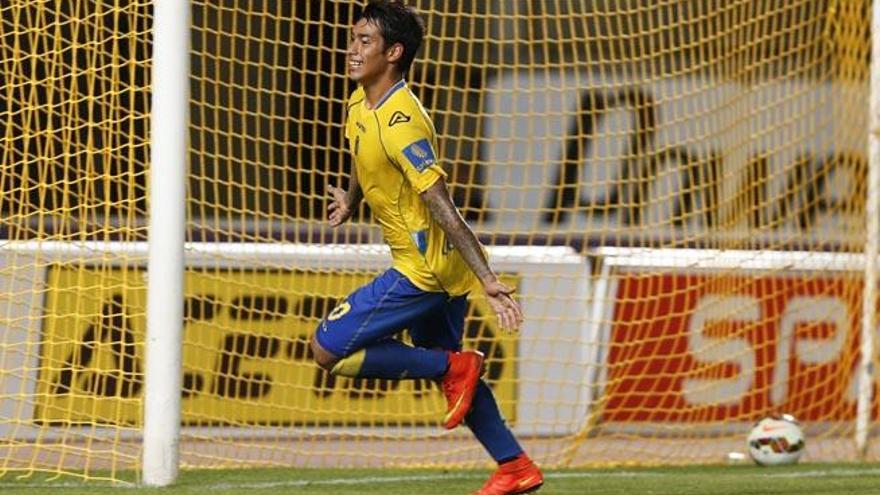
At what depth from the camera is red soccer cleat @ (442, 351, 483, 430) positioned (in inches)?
242

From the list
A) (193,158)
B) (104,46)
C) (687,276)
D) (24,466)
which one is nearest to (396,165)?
(104,46)

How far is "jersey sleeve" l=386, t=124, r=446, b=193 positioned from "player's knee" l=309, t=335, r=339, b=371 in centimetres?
62

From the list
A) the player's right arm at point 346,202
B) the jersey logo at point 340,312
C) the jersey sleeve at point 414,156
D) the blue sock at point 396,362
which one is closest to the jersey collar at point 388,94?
the jersey sleeve at point 414,156

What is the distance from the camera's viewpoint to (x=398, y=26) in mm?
6082

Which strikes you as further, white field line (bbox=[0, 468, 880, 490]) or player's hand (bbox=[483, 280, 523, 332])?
white field line (bbox=[0, 468, 880, 490])

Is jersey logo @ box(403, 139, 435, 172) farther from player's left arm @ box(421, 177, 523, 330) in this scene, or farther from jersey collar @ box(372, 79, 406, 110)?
jersey collar @ box(372, 79, 406, 110)

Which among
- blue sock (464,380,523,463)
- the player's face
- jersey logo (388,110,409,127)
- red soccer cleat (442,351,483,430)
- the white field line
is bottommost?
the white field line

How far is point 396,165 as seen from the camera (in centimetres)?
600

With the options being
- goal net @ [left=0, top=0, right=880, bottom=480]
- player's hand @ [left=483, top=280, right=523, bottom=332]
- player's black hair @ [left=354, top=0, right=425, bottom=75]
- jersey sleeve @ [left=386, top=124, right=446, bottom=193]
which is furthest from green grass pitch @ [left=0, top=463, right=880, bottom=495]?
player's black hair @ [left=354, top=0, right=425, bottom=75]

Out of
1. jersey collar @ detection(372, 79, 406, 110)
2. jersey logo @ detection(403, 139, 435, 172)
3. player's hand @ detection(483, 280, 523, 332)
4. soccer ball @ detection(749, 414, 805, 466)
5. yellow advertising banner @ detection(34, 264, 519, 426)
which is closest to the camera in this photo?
player's hand @ detection(483, 280, 523, 332)

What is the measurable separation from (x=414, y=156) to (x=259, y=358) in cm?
381

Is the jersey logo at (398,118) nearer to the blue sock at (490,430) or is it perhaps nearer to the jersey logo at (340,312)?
the jersey logo at (340,312)

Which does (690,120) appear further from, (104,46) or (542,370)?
(104,46)

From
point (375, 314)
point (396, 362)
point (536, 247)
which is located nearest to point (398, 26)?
point (375, 314)
